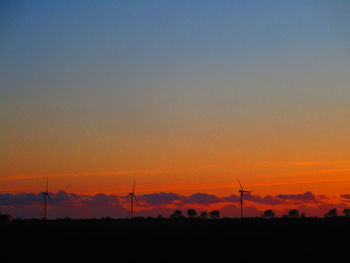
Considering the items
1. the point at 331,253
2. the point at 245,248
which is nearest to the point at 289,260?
the point at 331,253

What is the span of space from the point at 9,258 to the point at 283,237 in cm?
5783

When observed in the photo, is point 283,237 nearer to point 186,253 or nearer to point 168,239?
point 168,239

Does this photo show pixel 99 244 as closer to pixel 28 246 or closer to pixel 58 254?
pixel 28 246

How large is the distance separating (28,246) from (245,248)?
34796 mm

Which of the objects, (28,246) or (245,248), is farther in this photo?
(28,246)

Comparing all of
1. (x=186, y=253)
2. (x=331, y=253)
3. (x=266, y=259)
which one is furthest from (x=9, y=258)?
(x=331, y=253)

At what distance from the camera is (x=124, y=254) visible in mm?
103062

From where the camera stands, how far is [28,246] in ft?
403

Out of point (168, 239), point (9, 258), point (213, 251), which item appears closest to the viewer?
point (9, 258)

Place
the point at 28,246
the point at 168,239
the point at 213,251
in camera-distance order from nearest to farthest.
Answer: the point at 213,251, the point at 28,246, the point at 168,239

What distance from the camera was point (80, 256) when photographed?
330 ft

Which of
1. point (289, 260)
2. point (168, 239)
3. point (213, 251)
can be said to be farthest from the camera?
point (168, 239)

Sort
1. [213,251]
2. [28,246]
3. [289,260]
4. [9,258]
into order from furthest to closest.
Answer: [28,246], [213,251], [9,258], [289,260]

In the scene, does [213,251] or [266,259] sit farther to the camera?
[213,251]
